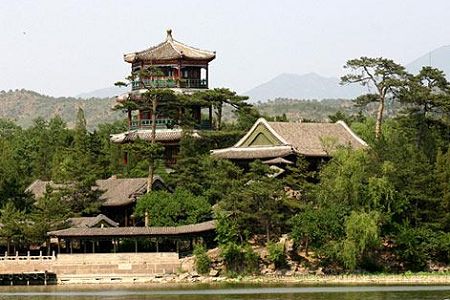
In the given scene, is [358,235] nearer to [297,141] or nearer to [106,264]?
[106,264]

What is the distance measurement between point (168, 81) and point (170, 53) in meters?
1.86

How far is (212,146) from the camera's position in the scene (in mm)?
64625

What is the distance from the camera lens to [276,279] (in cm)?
5025

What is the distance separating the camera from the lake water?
41812 millimetres

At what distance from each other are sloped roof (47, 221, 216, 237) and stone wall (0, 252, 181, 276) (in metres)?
0.89

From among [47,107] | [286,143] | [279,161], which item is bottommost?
[279,161]

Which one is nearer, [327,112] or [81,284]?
[81,284]

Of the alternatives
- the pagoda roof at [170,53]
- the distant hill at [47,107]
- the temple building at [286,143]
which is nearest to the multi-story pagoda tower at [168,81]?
the pagoda roof at [170,53]

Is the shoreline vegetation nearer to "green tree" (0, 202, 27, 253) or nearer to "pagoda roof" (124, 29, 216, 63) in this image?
"green tree" (0, 202, 27, 253)

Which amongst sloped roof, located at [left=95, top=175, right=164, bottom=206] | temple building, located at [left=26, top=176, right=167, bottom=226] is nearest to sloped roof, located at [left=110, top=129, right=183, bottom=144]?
sloped roof, located at [left=95, top=175, right=164, bottom=206]

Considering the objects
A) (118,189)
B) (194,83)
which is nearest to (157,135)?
(194,83)

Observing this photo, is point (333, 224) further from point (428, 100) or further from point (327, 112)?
point (327, 112)

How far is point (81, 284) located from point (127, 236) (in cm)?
293

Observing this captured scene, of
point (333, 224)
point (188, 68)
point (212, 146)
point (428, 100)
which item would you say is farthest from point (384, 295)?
point (188, 68)
